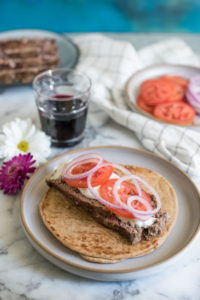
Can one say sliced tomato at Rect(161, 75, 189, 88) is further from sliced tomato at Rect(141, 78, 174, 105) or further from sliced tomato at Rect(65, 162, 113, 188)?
sliced tomato at Rect(65, 162, 113, 188)

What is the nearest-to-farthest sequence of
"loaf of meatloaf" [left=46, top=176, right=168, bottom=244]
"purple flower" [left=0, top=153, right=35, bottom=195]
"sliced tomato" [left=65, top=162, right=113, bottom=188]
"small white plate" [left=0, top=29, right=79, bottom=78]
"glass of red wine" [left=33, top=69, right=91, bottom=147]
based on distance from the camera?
"loaf of meatloaf" [left=46, top=176, right=168, bottom=244] < "sliced tomato" [left=65, top=162, right=113, bottom=188] < "purple flower" [left=0, top=153, right=35, bottom=195] < "glass of red wine" [left=33, top=69, right=91, bottom=147] < "small white plate" [left=0, top=29, right=79, bottom=78]

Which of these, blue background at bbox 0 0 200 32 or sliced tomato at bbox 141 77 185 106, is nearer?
sliced tomato at bbox 141 77 185 106

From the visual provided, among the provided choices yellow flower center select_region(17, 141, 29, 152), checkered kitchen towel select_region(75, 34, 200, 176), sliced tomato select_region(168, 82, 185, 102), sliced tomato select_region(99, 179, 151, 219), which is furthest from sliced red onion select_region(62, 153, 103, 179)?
sliced tomato select_region(168, 82, 185, 102)

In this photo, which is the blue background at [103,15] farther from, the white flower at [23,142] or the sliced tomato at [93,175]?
the sliced tomato at [93,175]

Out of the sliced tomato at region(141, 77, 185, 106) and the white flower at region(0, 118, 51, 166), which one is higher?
the sliced tomato at region(141, 77, 185, 106)

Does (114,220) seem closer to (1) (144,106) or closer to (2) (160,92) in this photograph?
(1) (144,106)

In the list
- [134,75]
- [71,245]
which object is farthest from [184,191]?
[134,75]

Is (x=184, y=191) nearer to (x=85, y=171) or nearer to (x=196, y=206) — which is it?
(x=196, y=206)
